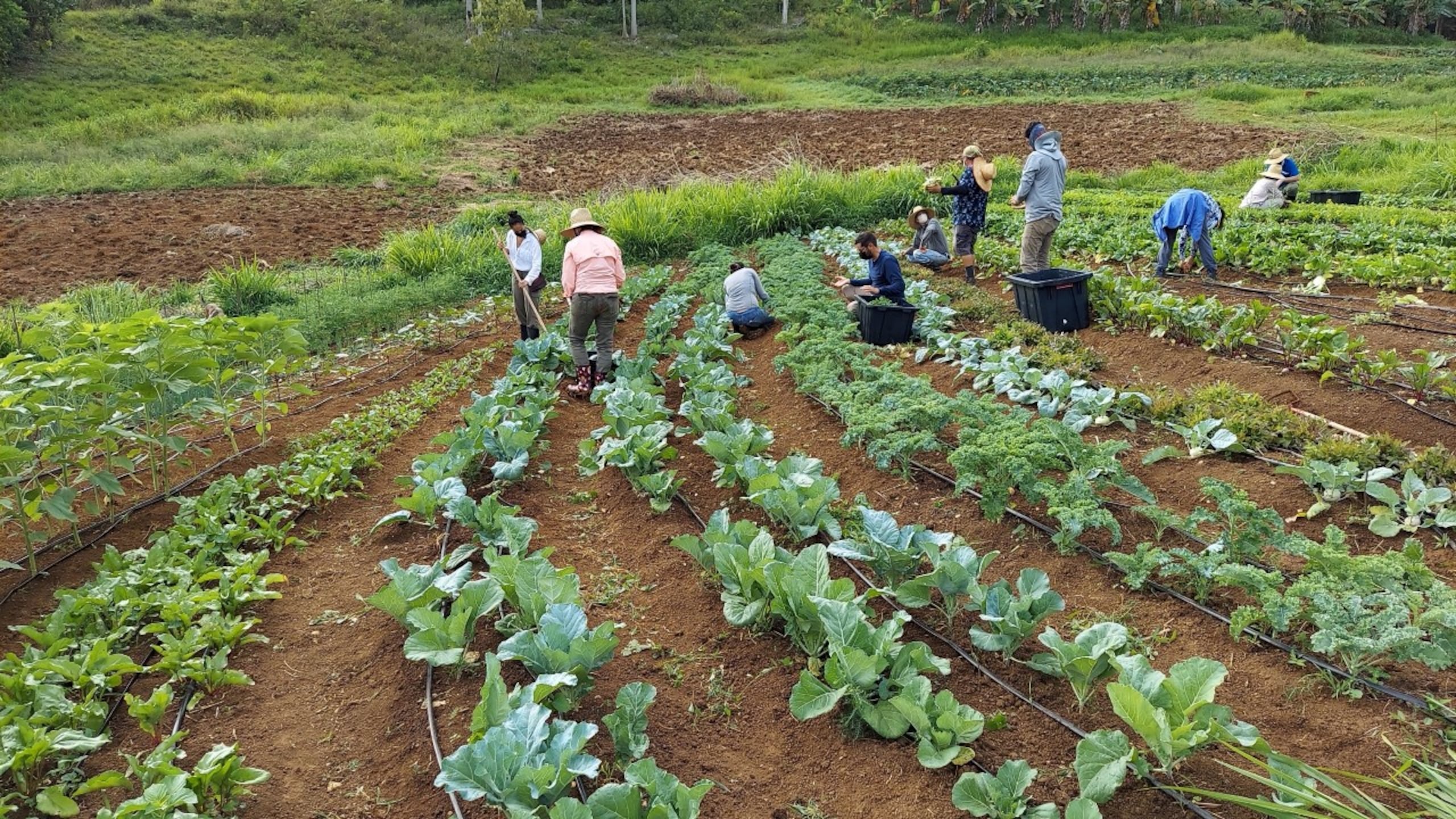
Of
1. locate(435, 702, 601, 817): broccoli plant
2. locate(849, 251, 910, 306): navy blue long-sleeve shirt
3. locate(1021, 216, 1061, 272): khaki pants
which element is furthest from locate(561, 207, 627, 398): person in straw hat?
locate(435, 702, 601, 817): broccoli plant

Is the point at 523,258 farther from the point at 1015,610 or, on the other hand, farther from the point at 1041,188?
the point at 1015,610

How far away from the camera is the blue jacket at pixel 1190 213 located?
9023 millimetres

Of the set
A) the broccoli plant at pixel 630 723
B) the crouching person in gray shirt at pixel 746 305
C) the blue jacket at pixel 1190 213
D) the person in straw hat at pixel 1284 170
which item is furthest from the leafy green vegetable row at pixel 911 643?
the person in straw hat at pixel 1284 170

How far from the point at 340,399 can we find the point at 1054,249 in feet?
29.2

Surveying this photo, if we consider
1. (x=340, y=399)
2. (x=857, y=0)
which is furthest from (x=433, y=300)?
(x=857, y=0)

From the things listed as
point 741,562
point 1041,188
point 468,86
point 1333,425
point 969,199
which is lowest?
point 741,562

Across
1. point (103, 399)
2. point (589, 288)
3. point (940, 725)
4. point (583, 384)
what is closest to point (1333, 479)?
point (940, 725)

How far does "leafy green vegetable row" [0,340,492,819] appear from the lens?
10.4 feet

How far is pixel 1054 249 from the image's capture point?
38.1 ft

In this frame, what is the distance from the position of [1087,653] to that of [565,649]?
2035mm

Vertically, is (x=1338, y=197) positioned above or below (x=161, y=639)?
above

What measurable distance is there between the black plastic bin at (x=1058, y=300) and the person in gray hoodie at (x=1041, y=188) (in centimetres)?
58

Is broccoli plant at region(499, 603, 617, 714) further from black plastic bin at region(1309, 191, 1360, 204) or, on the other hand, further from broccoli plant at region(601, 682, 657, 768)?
black plastic bin at region(1309, 191, 1360, 204)

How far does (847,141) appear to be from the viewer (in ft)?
76.6
